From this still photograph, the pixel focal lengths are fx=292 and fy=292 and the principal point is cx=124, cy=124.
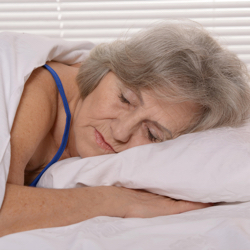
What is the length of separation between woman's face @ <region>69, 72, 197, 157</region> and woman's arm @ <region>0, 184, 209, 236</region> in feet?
0.64

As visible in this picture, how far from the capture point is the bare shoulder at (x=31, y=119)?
33.7 inches

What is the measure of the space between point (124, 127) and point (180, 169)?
240 mm

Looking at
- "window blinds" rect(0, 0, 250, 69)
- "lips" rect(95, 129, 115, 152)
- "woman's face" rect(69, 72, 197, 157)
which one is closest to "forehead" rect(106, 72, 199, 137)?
"woman's face" rect(69, 72, 197, 157)

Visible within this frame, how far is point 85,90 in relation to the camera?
1.17m


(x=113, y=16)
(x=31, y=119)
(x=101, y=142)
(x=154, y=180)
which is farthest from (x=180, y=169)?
(x=113, y=16)

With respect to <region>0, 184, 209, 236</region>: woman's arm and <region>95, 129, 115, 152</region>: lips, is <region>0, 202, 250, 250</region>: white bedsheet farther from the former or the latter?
<region>95, 129, 115, 152</region>: lips

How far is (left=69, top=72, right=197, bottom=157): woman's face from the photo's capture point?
3.29 feet

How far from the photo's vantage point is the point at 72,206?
2.62ft

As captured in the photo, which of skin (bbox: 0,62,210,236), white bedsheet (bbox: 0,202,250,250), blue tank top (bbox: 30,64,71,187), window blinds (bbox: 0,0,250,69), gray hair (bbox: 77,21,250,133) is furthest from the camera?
window blinds (bbox: 0,0,250,69)

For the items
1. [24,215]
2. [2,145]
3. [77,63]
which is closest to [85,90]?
[77,63]

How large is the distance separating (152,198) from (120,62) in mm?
498

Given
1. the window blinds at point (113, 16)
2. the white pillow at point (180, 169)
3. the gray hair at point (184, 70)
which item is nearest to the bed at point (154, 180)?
the white pillow at point (180, 169)

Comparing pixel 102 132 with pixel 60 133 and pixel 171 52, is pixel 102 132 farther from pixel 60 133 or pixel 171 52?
pixel 171 52

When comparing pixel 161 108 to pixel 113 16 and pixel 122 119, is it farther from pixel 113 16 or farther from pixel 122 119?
pixel 113 16
